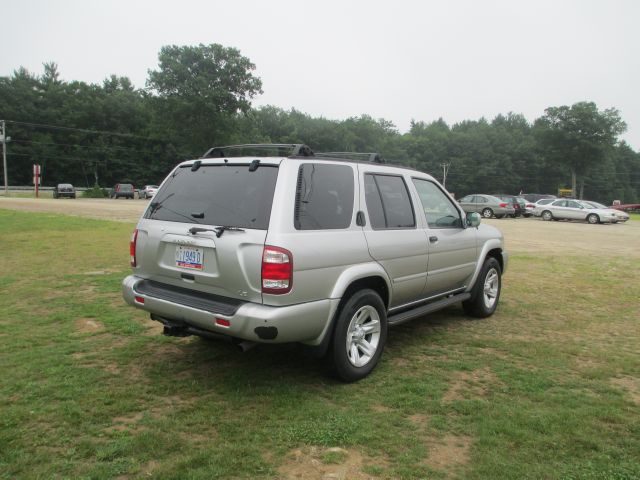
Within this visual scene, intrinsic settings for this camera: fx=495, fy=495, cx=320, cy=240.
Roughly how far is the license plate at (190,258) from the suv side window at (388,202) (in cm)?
153

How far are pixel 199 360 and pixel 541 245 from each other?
1312cm

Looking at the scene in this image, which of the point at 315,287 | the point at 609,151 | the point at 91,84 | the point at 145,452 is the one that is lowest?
the point at 145,452

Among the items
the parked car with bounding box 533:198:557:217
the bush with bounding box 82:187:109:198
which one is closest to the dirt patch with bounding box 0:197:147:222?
the bush with bounding box 82:187:109:198

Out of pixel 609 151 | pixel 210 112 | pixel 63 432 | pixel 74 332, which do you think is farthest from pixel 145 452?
pixel 609 151

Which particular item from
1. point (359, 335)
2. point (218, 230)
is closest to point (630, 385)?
point (359, 335)

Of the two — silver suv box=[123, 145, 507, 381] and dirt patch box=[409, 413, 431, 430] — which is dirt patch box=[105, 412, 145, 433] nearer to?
silver suv box=[123, 145, 507, 381]

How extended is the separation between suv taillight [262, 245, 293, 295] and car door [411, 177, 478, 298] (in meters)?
2.08

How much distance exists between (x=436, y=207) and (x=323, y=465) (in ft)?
11.0

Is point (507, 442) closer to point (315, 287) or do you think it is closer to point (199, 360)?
point (315, 287)

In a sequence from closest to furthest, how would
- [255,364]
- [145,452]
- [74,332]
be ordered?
[145,452] < [255,364] < [74,332]

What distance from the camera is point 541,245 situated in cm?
1508

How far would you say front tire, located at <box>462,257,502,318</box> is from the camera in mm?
6211

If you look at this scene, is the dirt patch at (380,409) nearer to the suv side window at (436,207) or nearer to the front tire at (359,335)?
the front tire at (359,335)

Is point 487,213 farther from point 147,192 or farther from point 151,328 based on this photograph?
point 147,192
